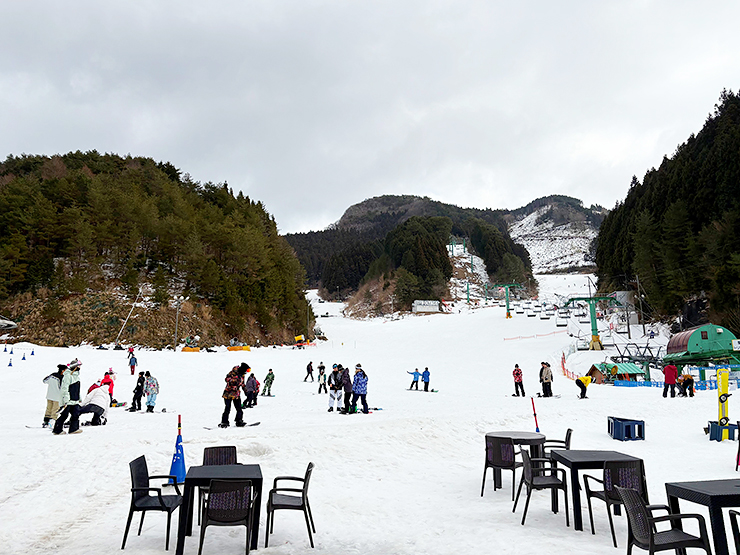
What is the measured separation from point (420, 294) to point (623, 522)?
351ft

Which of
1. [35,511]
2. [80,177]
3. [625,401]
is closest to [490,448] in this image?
[35,511]

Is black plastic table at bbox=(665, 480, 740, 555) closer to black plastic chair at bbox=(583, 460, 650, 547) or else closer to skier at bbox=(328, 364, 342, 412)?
black plastic chair at bbox=(583, 460, 650, 547)

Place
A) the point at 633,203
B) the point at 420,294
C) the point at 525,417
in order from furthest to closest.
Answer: the point at 420,294
the point at 633,203
the point at 525,417

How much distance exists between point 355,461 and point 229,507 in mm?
5341

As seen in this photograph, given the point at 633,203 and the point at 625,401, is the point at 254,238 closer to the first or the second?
the point at 625,401

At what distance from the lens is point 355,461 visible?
10297 mm

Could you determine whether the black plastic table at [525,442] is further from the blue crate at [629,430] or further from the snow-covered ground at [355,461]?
the blue crate at [629,430]

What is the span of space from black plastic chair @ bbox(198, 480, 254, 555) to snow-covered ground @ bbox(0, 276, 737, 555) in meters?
0.69

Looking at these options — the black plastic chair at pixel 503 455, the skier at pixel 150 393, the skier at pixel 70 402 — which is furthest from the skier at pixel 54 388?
the black plastic chair at pixel 503 455

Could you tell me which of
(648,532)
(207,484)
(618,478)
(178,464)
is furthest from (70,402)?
(648,532)

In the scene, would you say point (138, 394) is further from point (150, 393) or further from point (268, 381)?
point (268, 381)

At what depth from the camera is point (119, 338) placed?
4128cm

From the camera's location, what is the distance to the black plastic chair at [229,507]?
206 inches

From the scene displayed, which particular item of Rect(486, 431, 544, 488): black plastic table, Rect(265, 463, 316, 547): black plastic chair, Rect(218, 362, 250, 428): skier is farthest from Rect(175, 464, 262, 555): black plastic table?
Rect(218, 362, 250, 428): skier
